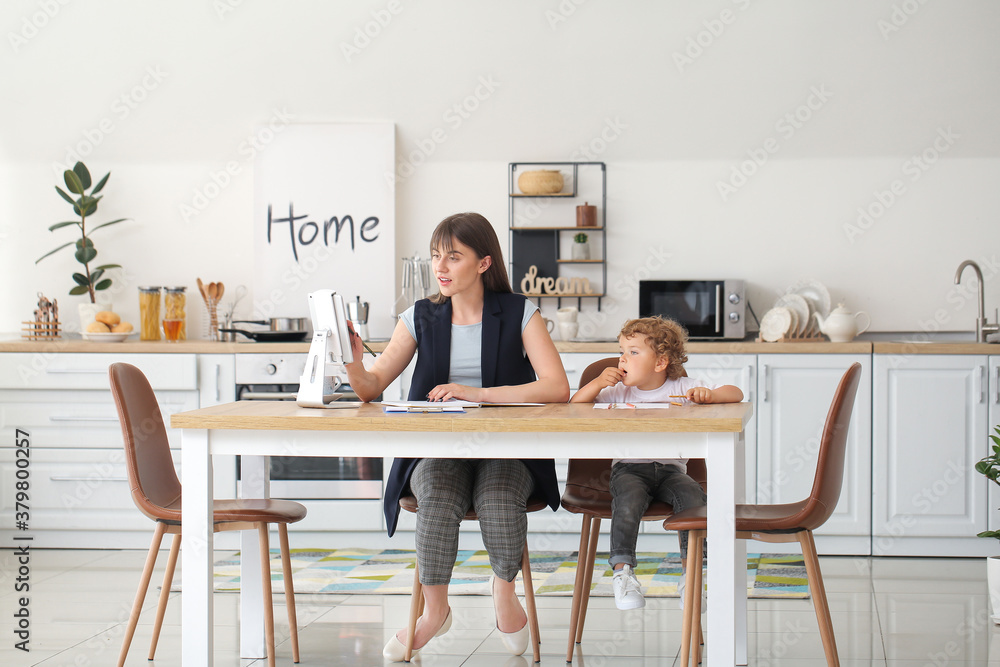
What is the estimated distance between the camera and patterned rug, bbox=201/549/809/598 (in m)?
3.08

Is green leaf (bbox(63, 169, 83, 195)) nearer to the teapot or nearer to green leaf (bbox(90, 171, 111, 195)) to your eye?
green leaf (bbox(90, 171, 111, 195))

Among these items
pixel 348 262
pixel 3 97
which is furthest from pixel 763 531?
pixel 3 97

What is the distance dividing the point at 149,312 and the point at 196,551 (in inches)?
98.5

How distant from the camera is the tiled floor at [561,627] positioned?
2.40m

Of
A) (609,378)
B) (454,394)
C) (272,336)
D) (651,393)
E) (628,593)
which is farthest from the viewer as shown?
(272,336)

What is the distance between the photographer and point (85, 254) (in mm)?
4156

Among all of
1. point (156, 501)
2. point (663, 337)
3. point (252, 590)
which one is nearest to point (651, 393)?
point (663, 337)

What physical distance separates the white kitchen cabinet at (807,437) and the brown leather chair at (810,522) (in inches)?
60.6

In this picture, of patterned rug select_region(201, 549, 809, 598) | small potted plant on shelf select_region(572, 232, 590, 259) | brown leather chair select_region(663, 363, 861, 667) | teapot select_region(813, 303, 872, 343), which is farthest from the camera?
small potted plant on shelf select_region(572, 232, 590, 259)

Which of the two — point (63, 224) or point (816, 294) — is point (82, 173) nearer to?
point (63, 224)

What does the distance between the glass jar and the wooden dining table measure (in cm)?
238

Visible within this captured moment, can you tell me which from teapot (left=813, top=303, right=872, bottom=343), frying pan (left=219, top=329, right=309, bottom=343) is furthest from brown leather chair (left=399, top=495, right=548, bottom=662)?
teapot (left=813, top=303, right=872, bottom=343)

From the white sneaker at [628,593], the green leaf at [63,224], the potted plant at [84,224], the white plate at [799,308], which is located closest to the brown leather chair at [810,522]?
the white sneaker at [628,593]

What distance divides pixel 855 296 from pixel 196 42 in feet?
10.3
